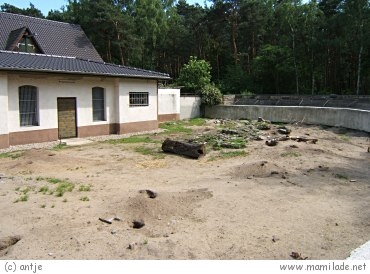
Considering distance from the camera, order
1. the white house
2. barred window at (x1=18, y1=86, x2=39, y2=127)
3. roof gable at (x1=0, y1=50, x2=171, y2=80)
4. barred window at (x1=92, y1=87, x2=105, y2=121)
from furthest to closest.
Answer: barred window at (x1=92, y1=87, x2=105, y2=121), barred window at (x1=18, y1=86, x2=39, y2=127), the white house, roof gable at (x1=0, y1=50, x2=171, y2=80)

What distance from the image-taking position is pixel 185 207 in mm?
6883

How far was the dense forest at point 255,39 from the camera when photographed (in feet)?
102

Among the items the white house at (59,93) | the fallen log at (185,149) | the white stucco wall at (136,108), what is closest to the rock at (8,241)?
the fallen log at (185,149)

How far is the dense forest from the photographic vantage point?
31.0 m

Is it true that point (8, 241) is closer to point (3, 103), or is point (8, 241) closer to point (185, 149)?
point (185, 149)

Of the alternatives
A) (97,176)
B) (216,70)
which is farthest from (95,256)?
(216,70)

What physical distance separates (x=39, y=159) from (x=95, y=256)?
7508 millimetres

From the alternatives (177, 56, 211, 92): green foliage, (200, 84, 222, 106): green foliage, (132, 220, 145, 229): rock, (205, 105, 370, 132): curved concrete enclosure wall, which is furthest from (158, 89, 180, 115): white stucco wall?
(132, 220, 145, 229): rock

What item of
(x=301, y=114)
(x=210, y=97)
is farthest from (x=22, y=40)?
(x=301, y=114)

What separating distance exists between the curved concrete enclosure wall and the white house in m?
8.51

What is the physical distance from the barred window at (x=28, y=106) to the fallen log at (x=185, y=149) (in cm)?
612

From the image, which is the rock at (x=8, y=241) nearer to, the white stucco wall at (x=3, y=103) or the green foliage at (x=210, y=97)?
the white stucco wall at (x=3, y=103)

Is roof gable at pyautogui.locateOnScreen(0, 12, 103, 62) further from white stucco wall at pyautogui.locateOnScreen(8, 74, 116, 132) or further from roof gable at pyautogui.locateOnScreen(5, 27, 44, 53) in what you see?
white stucco wall at pyautogui.locateOnScreen(8, 74, 116, 132)

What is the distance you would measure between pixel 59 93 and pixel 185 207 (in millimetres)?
11142
